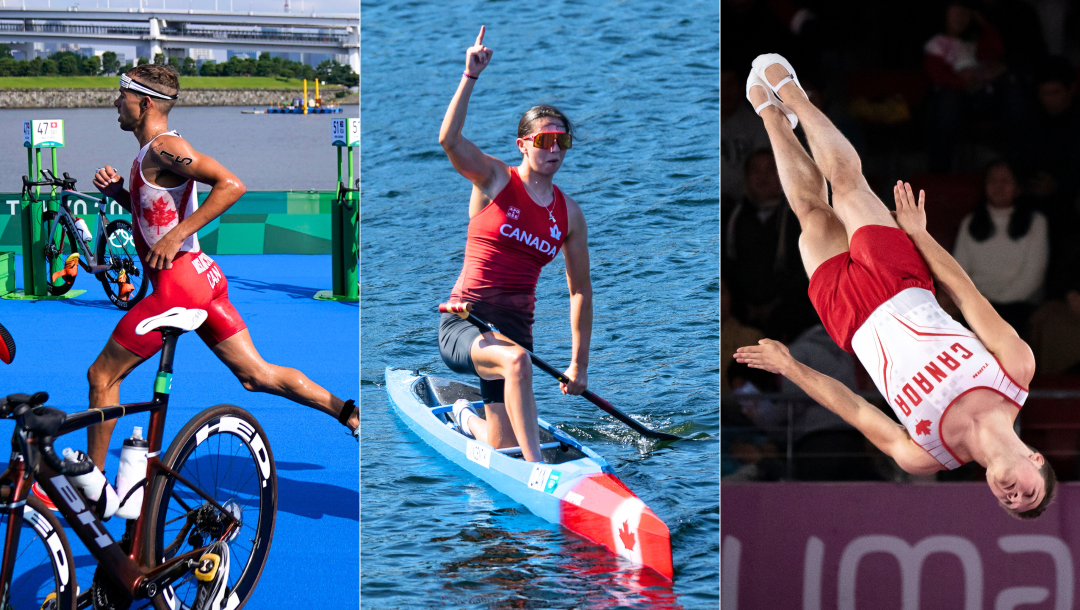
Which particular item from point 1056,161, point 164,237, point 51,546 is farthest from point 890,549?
point 164,237

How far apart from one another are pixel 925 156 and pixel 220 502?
2.61 meters

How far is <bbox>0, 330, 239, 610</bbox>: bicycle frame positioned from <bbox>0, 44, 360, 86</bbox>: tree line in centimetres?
4978

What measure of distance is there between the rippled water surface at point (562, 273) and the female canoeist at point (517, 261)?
0.03 metres

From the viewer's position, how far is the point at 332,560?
12.7 feet

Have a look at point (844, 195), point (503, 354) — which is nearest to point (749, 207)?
point (844, 195)

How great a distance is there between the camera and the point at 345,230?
33.1 ft

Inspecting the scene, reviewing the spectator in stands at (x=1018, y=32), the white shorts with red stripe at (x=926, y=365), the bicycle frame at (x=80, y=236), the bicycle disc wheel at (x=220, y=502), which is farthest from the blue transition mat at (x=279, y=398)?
the spectator in stands at (x=1018, y=32)

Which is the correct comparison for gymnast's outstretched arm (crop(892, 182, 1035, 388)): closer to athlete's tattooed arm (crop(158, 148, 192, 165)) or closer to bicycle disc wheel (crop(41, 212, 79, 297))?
athlete's tattooed arm (crop(158, 148, 192, 165))

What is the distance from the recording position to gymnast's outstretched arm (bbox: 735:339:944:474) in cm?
312

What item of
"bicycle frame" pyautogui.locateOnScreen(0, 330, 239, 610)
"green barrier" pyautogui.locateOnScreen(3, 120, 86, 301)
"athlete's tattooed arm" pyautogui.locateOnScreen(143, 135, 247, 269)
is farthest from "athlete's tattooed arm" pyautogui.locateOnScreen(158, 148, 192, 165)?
"green barrier" pyautogui.locateOnScreen(3, 120, 86, 301)

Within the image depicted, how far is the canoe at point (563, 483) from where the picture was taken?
287 cm

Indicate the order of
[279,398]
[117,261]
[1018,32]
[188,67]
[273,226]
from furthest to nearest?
1. [188,67]
2. [273,226]
3. [117,261]
4. [279,398]
5. [1018,32]

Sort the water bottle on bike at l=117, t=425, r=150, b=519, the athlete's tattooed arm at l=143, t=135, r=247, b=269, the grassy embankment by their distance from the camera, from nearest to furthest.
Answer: the water bottle on bike at l=117, t=425, r=150, b=519, the athlete's tattooed arm at l=143, t=135, r=247, b=269, the grassy embankment

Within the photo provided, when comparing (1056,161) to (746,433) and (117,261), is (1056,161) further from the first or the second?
(117,261)
